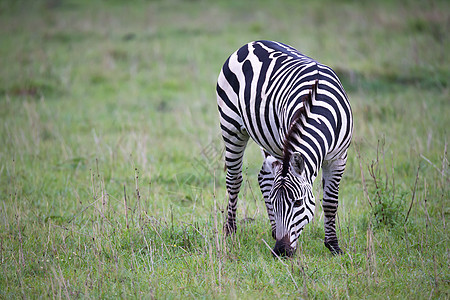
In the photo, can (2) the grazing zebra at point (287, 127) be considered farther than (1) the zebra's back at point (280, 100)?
No

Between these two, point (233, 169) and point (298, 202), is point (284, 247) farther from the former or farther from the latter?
point (233, 169)

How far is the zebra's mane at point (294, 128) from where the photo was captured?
402 centimetres

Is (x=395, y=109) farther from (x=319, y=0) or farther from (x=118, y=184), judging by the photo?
(x=319, y=0)

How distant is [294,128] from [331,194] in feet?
3.18

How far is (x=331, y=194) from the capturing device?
15.6ft

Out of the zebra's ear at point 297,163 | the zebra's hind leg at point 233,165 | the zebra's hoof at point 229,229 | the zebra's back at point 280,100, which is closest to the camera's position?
the zebra's ear at point 297,163

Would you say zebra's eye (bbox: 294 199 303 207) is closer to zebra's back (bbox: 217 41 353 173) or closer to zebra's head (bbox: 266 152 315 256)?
zebra's head (bbox: 266 152 315 256)

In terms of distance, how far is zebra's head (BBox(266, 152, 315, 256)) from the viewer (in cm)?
401

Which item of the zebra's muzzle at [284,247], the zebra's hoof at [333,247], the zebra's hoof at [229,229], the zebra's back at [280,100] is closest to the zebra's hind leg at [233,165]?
the zebra's hoof at [229,229]

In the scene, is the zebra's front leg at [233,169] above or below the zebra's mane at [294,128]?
below

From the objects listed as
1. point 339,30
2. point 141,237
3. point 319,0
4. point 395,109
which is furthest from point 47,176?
point 319,0

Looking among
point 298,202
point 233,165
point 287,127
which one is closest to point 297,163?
point 298,202

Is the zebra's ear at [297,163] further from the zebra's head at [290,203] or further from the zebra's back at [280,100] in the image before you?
the zebra's back at [280,100]

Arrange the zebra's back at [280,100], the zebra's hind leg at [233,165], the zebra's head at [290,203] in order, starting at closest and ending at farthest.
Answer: the zebra's head at [290,203], the zebra's back at [280,100], the zebra's hind leg at [233,165]
